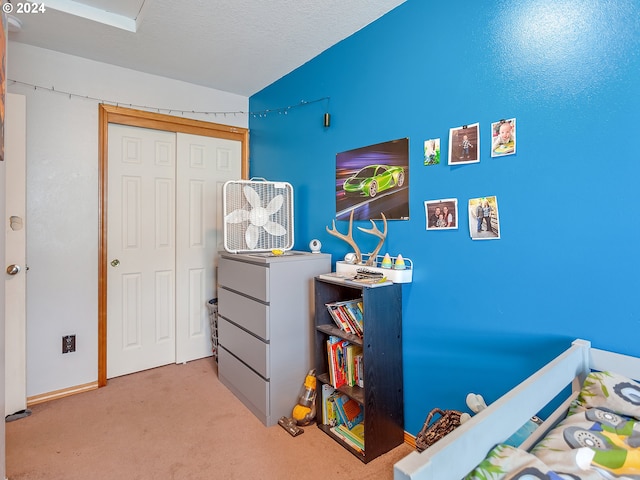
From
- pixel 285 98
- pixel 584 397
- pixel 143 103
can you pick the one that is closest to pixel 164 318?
pixel 143 103

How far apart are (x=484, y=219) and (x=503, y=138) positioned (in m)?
0.35

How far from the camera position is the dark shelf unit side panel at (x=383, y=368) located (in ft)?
5.90

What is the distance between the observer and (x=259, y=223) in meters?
2.48

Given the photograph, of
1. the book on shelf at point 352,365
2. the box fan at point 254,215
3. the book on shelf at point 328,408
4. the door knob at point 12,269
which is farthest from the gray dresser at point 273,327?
the door knob at point 12,269

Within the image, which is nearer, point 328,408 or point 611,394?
point 611,394

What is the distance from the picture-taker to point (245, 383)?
2.36 m

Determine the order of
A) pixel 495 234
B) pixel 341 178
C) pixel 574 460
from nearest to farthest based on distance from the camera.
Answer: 1. pixel 574 460
2. pixel 495 234
3. pixel 341 178

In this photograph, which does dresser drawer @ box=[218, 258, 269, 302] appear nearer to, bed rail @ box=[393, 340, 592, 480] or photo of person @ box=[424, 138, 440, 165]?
photo of person @ box=[424, 138, 440, 165]

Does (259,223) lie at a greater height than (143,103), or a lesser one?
lesser

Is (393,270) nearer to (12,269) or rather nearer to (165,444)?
(165,444)

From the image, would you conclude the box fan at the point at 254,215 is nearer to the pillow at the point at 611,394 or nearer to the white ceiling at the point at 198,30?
the white ceiling at the point at 198,30

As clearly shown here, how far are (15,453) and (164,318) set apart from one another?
1280 millimetres

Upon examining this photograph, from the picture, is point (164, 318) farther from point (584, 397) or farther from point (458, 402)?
point (584, 397)

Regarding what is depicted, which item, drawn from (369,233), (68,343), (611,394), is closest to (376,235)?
(369,233)
